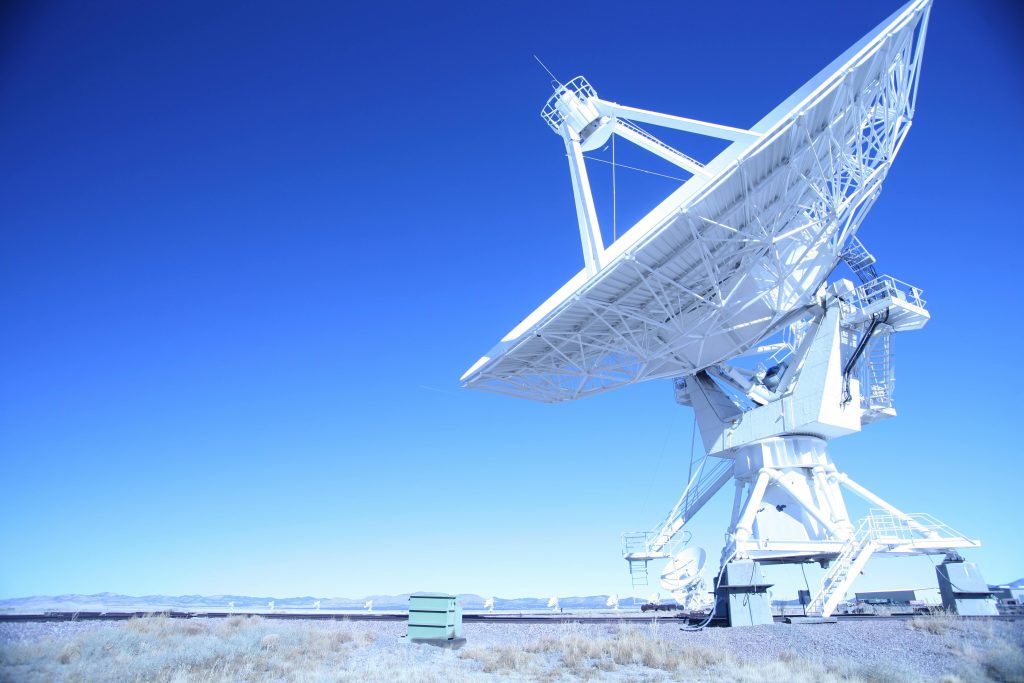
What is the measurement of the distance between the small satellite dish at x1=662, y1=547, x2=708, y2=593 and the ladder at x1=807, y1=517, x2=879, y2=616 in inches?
189

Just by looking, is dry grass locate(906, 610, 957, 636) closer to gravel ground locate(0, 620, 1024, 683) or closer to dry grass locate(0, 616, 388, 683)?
gravel ground locate(0, 620, 1024, 683)

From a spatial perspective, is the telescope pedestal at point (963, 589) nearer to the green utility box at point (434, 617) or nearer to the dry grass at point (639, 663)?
the dry grass at point (639, 663)

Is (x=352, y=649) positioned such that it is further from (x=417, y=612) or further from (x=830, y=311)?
(x=830, y=311)

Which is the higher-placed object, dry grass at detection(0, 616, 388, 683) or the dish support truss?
the dish support truss

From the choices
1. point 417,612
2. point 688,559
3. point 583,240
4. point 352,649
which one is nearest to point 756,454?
point 688,559

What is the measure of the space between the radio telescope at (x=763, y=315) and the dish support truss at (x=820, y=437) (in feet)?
0.18

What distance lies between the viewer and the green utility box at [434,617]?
1441 centimetres

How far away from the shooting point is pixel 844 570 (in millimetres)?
18453

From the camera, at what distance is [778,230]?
61.9 feet

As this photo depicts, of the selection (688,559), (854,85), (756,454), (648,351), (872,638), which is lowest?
(872,638)

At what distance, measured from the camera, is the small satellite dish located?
22.4 metres

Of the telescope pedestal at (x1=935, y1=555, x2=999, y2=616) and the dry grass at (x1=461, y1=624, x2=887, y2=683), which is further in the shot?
the telescope pedestal at (x1=935, y1=555, x2=999, y2=616)

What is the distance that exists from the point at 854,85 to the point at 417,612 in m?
16.3

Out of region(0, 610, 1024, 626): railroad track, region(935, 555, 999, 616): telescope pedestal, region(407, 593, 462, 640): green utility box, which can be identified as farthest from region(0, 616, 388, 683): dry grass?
region(935, 555, 999, 616): telescope pedestal
